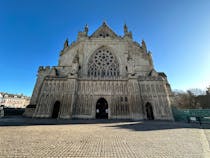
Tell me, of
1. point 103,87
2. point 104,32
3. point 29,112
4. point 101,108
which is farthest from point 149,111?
point 29,112

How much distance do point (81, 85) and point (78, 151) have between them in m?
15.7

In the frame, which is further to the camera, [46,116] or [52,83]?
[52,83]

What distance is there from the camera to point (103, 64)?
22703 mm

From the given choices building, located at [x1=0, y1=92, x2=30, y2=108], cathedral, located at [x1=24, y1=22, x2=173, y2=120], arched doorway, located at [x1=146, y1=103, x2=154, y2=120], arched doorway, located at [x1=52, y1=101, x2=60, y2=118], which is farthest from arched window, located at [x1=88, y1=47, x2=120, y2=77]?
building, located at [x1=0, y1=92, x2=30, y2=108]

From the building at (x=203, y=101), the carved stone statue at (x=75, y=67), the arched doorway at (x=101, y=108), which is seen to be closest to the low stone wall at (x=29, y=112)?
the carved stone statue at (x=75, y=67)

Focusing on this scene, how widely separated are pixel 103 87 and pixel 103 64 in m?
6.13

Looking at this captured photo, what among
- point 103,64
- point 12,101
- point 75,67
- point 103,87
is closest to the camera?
point 103,87

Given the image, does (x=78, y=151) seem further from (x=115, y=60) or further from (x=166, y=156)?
(x=115, y=60)

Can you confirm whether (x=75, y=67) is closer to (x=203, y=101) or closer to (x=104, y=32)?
(x=104, y=32)

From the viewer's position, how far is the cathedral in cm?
1733

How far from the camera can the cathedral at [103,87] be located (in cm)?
1733

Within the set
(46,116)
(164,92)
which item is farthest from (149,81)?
(46,116)

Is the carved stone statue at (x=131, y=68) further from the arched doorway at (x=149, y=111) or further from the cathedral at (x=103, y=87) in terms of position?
the arched doorway at (x=149, y=111)

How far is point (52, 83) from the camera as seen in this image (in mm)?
19000
